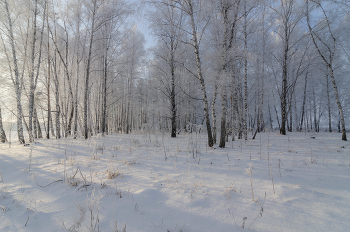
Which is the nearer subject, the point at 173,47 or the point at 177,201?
the point at 177,201

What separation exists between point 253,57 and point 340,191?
4.99m

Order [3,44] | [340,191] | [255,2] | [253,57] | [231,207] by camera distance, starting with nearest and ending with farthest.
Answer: [231,207]
[340,191]
[253,57]
[255,2]
[3,44]

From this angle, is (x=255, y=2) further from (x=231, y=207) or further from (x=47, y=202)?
(x=47, y=202)

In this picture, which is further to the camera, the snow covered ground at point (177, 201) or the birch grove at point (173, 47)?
the birch grove at point (173, 47)

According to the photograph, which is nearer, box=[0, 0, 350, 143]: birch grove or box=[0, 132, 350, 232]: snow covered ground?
box=[0, 132, 350, 232]: snow covered ground

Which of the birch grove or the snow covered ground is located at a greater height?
the birch grove

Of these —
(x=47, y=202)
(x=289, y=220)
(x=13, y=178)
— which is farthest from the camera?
(x=13, y=178)

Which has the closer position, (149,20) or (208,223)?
(208,223)

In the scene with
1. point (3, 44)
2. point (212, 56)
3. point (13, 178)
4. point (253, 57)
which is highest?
point (3, 44)

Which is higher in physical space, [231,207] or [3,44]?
[3,44]

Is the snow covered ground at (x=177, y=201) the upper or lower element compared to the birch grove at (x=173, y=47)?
lower

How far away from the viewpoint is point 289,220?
4.89 ft

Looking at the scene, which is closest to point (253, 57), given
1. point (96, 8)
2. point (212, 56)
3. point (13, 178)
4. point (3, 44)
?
point (212, 56)

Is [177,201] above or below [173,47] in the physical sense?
below
